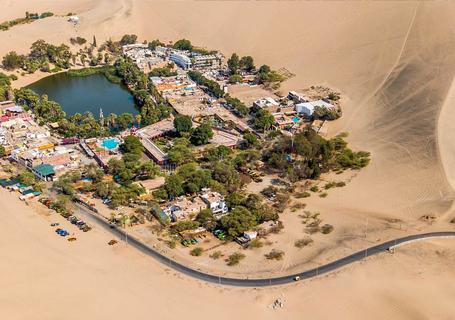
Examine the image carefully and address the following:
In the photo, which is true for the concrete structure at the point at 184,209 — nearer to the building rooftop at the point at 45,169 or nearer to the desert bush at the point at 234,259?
the desert bush at the point at 234,259

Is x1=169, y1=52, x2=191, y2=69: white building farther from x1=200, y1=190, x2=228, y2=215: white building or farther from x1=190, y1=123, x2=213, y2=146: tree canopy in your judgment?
x1=200, y1=190, x2=228, y2=215: white building

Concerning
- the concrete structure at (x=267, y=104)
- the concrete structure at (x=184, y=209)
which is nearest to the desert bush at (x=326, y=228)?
the concrete structure at (x=184, y=209)

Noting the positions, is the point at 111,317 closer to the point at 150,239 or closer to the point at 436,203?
the point at 150,239

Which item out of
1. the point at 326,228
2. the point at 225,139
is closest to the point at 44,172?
the point at 225,139

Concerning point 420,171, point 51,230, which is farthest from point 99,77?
point 420,171

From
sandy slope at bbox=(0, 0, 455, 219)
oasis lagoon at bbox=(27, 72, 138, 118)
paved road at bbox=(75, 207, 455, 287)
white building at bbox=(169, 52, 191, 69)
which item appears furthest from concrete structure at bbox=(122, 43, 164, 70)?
paved road at bbox=(75, 207, 455, 287)
